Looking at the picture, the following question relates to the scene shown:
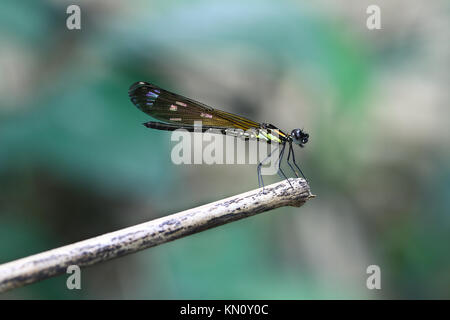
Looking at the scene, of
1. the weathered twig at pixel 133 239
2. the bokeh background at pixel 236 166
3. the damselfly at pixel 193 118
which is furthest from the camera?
the bokeh background at pixel 236 166

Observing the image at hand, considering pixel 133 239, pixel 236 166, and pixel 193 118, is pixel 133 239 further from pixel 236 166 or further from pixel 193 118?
pixel 236 166

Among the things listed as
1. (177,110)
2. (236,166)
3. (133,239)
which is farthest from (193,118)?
(133,239)

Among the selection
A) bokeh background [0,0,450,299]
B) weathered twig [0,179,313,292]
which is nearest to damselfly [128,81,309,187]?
bokeh background [0,0,450,299]

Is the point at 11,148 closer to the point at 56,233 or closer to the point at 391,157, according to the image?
the point at 56,233

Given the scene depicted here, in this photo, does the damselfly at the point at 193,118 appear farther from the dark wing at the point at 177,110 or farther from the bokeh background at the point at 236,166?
the bokeh background at the point at 236,166

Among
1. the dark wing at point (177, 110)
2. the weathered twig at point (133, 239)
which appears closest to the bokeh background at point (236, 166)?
the dark wing at point (177, 110)

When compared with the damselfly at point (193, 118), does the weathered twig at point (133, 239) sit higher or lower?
lower
